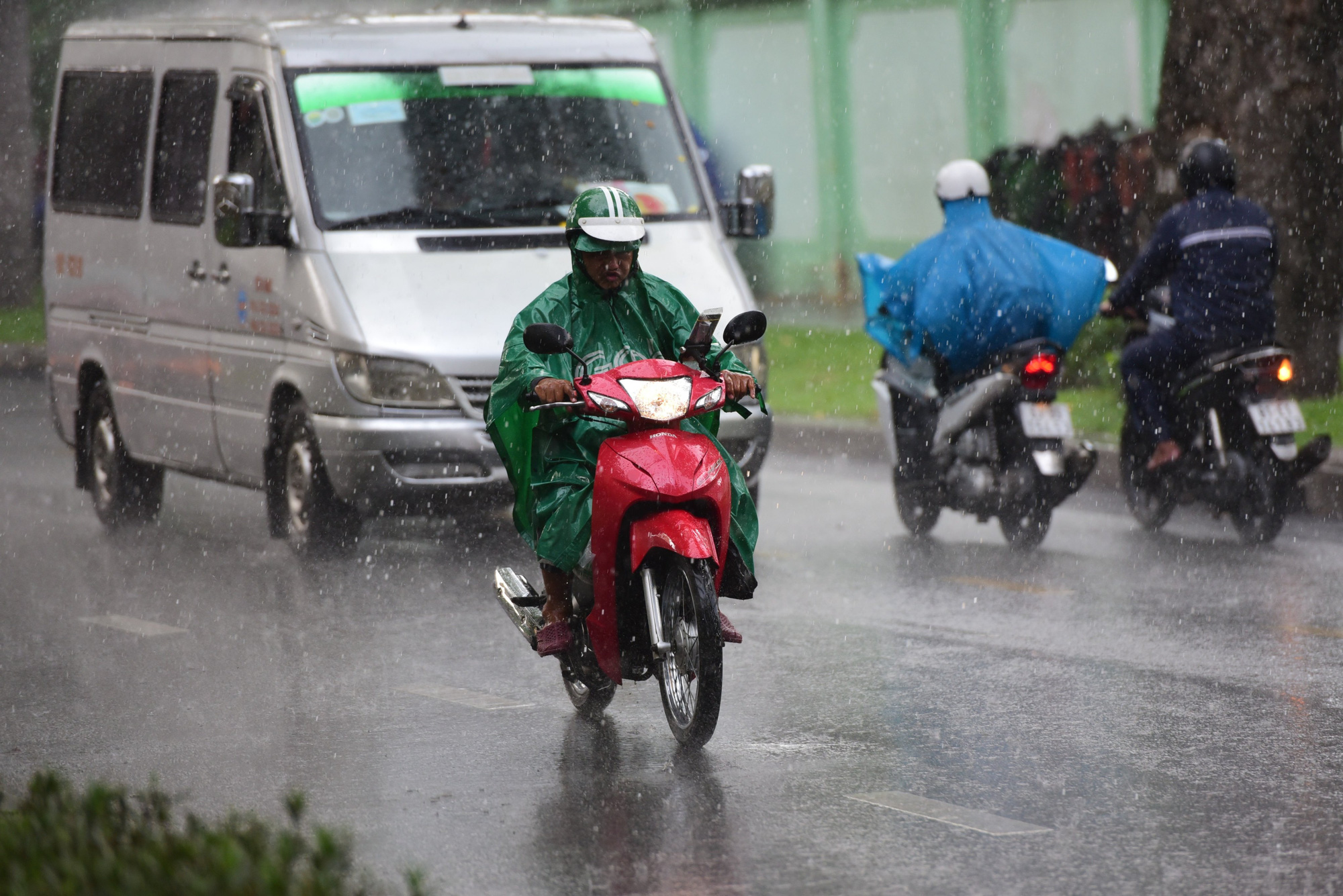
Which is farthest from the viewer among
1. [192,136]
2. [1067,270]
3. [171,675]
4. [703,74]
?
[703,74]

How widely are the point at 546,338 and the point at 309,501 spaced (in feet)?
14.1

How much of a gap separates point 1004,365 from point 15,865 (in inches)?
275

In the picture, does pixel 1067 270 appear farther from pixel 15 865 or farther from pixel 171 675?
pixel 15 865

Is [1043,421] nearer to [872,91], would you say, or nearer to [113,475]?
[113,475]

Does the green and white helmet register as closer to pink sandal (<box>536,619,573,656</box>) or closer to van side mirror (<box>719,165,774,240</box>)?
pink sandal (<box>536,619,573,656</box>)

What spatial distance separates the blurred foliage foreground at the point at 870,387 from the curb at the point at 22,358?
6729 millimetres

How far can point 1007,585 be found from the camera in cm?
939

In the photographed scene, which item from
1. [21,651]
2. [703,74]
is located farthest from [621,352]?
[703,74]

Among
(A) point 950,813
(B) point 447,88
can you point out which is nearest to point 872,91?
(B) point 447,88

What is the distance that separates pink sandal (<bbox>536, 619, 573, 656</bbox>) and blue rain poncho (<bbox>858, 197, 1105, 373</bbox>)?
406 centimetres

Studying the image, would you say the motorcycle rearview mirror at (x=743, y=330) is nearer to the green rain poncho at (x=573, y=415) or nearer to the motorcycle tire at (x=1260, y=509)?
A: the green rain poncho at (x=573, y=415)

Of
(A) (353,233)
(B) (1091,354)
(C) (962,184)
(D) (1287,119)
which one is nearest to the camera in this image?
(A) (353,233)

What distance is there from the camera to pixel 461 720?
698cm

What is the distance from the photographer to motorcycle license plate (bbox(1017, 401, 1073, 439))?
10.0m
